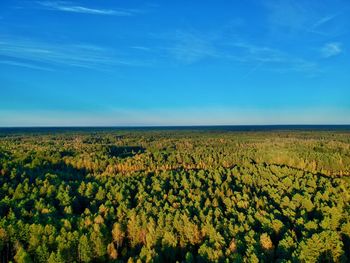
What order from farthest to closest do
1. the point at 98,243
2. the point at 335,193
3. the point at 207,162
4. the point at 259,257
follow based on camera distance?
the point at 207,162 < the point at 335,193 < the point at 98,243 < the point at 259,257

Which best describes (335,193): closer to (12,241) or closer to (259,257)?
(259,257)

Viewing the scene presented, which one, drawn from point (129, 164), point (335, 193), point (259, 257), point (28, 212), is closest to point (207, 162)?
point (129, 164)

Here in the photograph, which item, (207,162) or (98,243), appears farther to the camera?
(207,162)

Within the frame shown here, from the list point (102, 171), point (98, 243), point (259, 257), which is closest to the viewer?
point (259, 257)

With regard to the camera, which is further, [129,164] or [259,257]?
[129,164]

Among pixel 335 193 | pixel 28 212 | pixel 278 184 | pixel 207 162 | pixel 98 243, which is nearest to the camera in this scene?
pixel 98 243

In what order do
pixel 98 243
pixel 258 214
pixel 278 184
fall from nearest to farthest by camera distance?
pixel 98 243
pixel 258 214
pixel 278 184

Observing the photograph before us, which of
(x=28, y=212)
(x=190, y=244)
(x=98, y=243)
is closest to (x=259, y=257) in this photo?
(x=190, y=244)

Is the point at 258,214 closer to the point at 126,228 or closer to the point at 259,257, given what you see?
the point at 259,257
